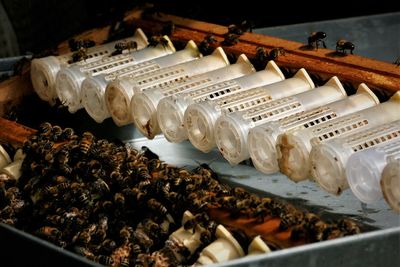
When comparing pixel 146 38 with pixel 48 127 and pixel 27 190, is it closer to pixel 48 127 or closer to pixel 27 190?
pixel 48 127

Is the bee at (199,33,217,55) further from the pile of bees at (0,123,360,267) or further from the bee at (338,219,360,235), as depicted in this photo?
the bee at (338,219,360,235)

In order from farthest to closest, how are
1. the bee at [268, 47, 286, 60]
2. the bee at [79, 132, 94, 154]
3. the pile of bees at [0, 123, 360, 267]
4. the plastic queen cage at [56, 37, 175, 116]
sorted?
1. the plastic queen cage at [56, 37, 175, 116]
2. the bee at [268, 47, 286, 60]
3. the bee at [79, 132, 94, 154]
4. the pile of bees at [0, 123, 360, 267]

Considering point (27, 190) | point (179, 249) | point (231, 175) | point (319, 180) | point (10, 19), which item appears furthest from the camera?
point (10, 19)

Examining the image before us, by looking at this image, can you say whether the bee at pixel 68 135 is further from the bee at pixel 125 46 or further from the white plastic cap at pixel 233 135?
the bee at pixel 125 46

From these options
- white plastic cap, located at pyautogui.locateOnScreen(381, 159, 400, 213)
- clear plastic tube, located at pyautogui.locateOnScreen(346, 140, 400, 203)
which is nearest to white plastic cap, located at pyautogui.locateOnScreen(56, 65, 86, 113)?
clear plastic tube, located at pyautogui.locateOnScreen(346, 140, 400, 203)

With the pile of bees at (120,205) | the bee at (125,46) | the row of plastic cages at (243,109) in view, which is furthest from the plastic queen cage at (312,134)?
the bee at (125,46)

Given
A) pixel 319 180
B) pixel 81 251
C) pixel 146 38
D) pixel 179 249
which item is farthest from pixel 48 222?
pixel 146 38

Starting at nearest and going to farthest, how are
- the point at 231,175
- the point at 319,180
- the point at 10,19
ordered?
the point at 319,180, the point at 231,175, the point at 10,19
